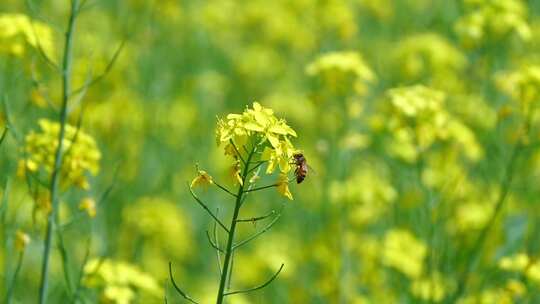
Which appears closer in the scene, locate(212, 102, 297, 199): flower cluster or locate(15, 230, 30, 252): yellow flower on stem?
locate(212, 102, 297, 199): flower cluster

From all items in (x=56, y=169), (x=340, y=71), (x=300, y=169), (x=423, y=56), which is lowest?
(x=300, y=169)

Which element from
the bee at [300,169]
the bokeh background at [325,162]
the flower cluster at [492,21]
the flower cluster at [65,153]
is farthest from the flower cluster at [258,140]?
the flower cluster at [492,21]

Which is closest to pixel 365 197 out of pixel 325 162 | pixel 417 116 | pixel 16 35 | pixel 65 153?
pixel 325 162

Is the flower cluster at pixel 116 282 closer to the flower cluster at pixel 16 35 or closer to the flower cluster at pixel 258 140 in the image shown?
the flower cluster at pixel 16 35

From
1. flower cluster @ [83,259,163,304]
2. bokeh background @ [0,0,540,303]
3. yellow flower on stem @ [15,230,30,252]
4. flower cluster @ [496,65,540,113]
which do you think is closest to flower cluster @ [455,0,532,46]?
bokeh background @ [0,0,540,303]

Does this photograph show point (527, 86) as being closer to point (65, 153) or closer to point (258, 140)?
point (65, 153)

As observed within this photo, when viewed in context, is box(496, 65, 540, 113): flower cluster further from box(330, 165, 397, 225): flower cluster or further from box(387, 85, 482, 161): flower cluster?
box(330, 165, 397, 225): flower cluster
